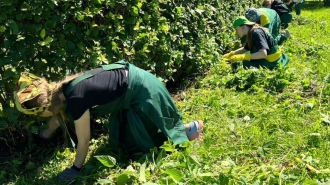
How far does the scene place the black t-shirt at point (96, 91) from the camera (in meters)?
2.78

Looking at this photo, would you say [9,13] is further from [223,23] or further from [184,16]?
[223,23]

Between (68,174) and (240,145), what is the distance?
1.35 metres

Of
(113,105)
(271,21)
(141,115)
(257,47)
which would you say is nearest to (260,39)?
(257,47)

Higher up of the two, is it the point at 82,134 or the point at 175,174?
the point at 82,134

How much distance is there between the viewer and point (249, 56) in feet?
17.2

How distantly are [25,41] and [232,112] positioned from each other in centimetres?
203

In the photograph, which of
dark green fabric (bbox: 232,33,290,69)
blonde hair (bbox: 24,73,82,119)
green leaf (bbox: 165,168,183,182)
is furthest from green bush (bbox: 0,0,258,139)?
green leaf (bbox: 165,168,183,182)

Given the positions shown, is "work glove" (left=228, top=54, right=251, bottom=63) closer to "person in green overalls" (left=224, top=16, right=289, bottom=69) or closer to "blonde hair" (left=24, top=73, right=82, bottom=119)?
"person in green overalls" (left=224, top=16, right=289, bottom=69)

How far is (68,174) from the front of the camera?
3.06m

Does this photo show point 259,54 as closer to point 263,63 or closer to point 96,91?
point 263,63

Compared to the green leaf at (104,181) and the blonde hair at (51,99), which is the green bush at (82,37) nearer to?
the blonde hair at (51,99)

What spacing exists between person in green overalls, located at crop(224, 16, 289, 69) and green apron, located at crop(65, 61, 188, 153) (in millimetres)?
2164

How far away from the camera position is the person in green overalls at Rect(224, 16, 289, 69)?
5.13m

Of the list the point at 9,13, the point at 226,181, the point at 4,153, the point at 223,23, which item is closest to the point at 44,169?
the point at 4,153
